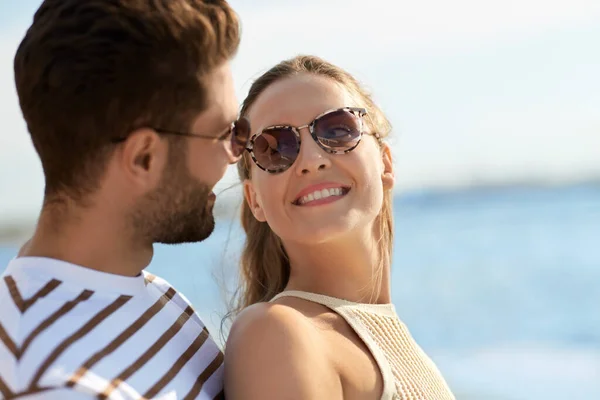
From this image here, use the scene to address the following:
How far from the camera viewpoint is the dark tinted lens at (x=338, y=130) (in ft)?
9.57

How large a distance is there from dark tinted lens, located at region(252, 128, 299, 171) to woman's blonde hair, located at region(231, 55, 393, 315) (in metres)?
0.17

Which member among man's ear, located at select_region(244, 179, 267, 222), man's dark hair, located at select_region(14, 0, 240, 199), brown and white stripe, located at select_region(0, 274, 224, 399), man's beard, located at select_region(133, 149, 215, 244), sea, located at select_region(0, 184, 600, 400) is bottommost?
sea, located at select_region(0, 184, 600, 400)

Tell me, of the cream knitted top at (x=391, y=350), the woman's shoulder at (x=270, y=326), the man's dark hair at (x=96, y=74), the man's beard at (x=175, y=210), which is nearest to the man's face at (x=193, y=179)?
the man's beard at (x=175, y=210)

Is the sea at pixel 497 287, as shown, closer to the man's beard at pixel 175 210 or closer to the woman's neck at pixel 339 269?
the woman's neck at pixel 339 269

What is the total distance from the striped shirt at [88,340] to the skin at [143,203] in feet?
0.17

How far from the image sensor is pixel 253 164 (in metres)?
3.03

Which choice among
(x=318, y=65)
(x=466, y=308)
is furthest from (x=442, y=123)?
(x=318, y=65)

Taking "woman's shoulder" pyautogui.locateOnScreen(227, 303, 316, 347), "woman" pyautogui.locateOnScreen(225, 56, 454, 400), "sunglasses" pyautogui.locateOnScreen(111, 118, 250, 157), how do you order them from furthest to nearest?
"woman" pyautogui.locateOnScreen(225, 56, 454, 400), "woman's shoulder" pyautogui.locateOnScreen(227, 303, 316, 347), "sunglasses" pyautogui.locateOnScreen(111, 118, 250, 157)

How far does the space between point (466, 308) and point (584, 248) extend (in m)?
3.42

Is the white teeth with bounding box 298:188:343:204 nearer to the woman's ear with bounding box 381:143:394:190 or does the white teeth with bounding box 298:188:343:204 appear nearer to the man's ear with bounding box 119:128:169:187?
the woman's ear with bounding box 381:143:394:190

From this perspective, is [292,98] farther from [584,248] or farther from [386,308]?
[584,248]

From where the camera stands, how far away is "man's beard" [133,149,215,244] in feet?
7.29

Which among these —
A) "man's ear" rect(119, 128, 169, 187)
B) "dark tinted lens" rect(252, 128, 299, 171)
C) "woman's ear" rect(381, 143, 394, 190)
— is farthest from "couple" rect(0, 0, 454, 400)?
"woman's ear" rect(381, 143, 394, 190)

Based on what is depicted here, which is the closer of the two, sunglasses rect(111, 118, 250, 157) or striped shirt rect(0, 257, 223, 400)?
striped shirt rect(0, 257, 223, 400)
